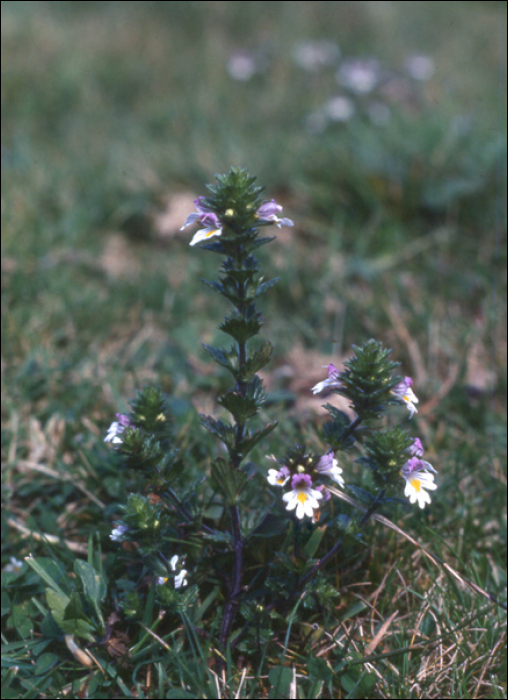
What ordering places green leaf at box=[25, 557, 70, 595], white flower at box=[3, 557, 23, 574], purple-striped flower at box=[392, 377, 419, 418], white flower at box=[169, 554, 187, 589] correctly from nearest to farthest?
1. purple-striped flower at box=[392, 377, 419, 418]
2. white flower at box=[169, 554, 187, 589]
3. green leaf at box=[25, 557, 70, 595]
4. white flower at box=[3, 557, 23, 574]

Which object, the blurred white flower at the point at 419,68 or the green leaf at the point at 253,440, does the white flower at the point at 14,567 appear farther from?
the blurred white flower at the point at 419,68

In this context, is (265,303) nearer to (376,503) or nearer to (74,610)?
(376,503)

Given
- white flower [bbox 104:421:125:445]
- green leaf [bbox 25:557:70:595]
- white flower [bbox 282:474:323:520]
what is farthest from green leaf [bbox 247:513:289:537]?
green leaf [bbox 25:557:70:595]

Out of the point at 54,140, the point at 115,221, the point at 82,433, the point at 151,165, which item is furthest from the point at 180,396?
the point at 54,140

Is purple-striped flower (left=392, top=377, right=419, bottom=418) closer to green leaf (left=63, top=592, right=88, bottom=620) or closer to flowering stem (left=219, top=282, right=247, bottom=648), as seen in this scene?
flowering stem (left=219, top=282, right=247, bottom=648)

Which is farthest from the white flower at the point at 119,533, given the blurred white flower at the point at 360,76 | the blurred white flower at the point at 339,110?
→ the blurred white flower at the point at 360,76

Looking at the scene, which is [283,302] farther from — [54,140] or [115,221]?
[54,140]

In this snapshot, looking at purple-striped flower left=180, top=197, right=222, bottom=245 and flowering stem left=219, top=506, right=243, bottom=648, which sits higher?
purple-striped flower left=180, top=197, right=222, bottom=245
